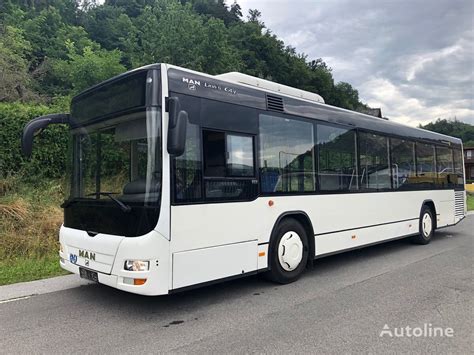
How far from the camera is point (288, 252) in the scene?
6.11 m

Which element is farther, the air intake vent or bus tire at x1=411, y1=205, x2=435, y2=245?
bus tire at x1=411, y1=205, x2=435, y2=245

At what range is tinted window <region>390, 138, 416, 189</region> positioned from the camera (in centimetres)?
904

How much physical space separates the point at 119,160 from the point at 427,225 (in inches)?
344

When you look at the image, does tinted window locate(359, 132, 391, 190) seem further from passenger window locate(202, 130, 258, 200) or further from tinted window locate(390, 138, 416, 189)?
passenger window locate(202, 130, 258, 200)

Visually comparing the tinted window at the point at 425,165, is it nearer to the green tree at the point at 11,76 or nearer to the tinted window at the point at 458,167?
the tinted window at the point at 458,167

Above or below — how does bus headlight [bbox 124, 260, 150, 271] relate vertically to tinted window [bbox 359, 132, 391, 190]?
below

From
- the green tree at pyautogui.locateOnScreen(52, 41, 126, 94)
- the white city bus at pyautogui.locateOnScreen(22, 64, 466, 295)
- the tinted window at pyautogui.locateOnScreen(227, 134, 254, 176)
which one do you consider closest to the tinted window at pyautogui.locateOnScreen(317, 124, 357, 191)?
the white city bus at pyautogui.locateOnScreen(22, 64, 466, 295)

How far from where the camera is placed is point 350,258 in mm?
8414

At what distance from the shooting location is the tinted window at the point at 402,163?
904 centimetres

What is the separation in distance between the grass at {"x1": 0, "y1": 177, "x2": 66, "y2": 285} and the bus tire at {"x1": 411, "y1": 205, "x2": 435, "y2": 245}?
860 cm

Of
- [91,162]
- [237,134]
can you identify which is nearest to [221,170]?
[237,134]

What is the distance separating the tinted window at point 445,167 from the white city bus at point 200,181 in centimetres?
482

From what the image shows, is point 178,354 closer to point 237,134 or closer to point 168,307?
point 168,307

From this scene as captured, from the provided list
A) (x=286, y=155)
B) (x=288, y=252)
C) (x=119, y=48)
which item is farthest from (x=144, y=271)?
(x=119, y=48)
